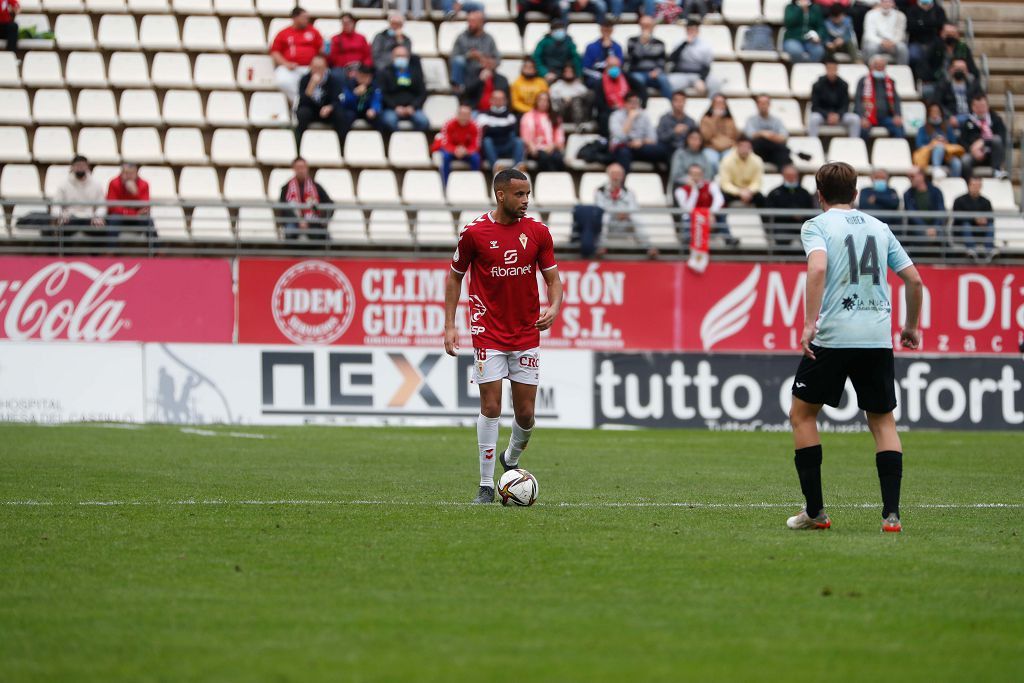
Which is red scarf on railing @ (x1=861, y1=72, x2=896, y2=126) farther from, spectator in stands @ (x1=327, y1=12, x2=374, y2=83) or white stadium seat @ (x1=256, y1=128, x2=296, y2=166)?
white stadium seat @ (x1=256, y1=128, x2=296, y2=166)

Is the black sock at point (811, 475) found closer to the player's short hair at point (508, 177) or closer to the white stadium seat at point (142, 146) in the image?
the player's short hair at point (508, 177)

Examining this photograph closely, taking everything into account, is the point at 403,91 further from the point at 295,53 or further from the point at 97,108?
the point at 97,108

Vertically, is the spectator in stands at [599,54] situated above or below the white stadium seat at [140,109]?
above

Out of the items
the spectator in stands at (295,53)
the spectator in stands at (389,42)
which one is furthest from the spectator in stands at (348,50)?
the spectator in stands at (295,53)

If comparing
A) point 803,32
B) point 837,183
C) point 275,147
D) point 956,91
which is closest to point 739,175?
point 803,32

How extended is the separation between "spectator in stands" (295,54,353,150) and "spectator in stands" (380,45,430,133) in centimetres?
70

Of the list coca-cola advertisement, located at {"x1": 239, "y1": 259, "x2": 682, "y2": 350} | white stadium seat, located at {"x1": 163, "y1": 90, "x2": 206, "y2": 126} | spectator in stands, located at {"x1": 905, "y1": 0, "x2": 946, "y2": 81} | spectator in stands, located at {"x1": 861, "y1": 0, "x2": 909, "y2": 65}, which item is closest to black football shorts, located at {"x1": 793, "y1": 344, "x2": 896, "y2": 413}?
coca-cola advertisement, located at {"x1": 239, "y1": 259, "x2": 682, "y2": 350}

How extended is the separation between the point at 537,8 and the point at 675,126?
436 cm

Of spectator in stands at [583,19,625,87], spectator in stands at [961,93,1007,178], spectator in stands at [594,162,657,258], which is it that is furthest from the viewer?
spectator in stands at [961,93,1007,178]

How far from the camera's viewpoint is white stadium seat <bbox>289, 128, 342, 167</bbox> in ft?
79.6

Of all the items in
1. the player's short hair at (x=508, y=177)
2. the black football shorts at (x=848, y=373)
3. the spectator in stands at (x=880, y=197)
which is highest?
the spectator in stands at (x=880, y=197)

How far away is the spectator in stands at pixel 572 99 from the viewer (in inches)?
963

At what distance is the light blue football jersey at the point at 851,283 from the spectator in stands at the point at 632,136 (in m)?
15.4

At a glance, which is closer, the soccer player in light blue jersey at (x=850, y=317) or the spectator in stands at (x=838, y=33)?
the soccer player in light blue jersey at (x=850, y=317)
